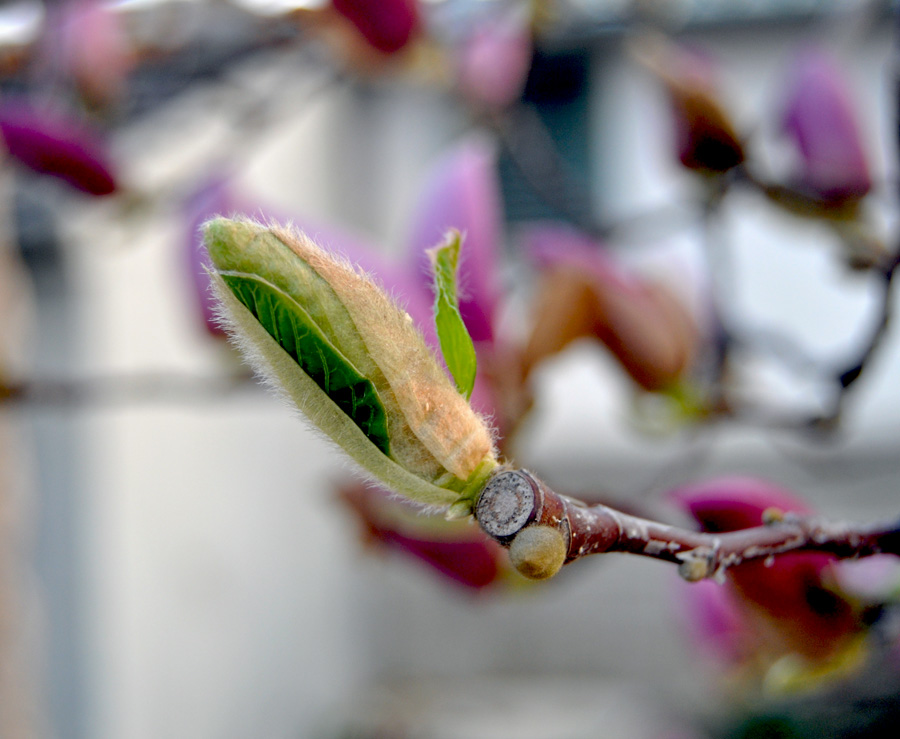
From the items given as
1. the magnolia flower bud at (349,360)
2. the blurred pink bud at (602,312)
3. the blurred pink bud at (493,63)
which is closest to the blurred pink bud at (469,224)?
the blurred pink bud at (602,312)

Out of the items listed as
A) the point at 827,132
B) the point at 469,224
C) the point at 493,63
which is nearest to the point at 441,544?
the point at 469,224

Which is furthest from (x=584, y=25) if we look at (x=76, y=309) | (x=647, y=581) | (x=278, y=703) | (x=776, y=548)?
(x=647, y=581)

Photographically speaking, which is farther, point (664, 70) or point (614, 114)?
point (614, 114)

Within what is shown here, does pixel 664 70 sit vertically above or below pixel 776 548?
above

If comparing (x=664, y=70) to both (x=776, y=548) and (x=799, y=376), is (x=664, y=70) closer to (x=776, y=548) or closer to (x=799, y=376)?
(x=799, y=376)

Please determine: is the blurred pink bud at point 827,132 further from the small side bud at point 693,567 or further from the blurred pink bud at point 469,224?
the small side bud at point 693,567

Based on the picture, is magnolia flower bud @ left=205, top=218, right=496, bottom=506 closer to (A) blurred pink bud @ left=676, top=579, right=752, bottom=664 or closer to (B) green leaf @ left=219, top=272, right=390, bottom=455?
(B) green leaf @ left=219, top=272, right=390, bottom=455

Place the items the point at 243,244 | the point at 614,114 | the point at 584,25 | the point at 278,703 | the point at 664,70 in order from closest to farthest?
the point at 243,244 < the point at 664,70 < the point at 584,25 < the point at 278,703 < the point at 614,114
